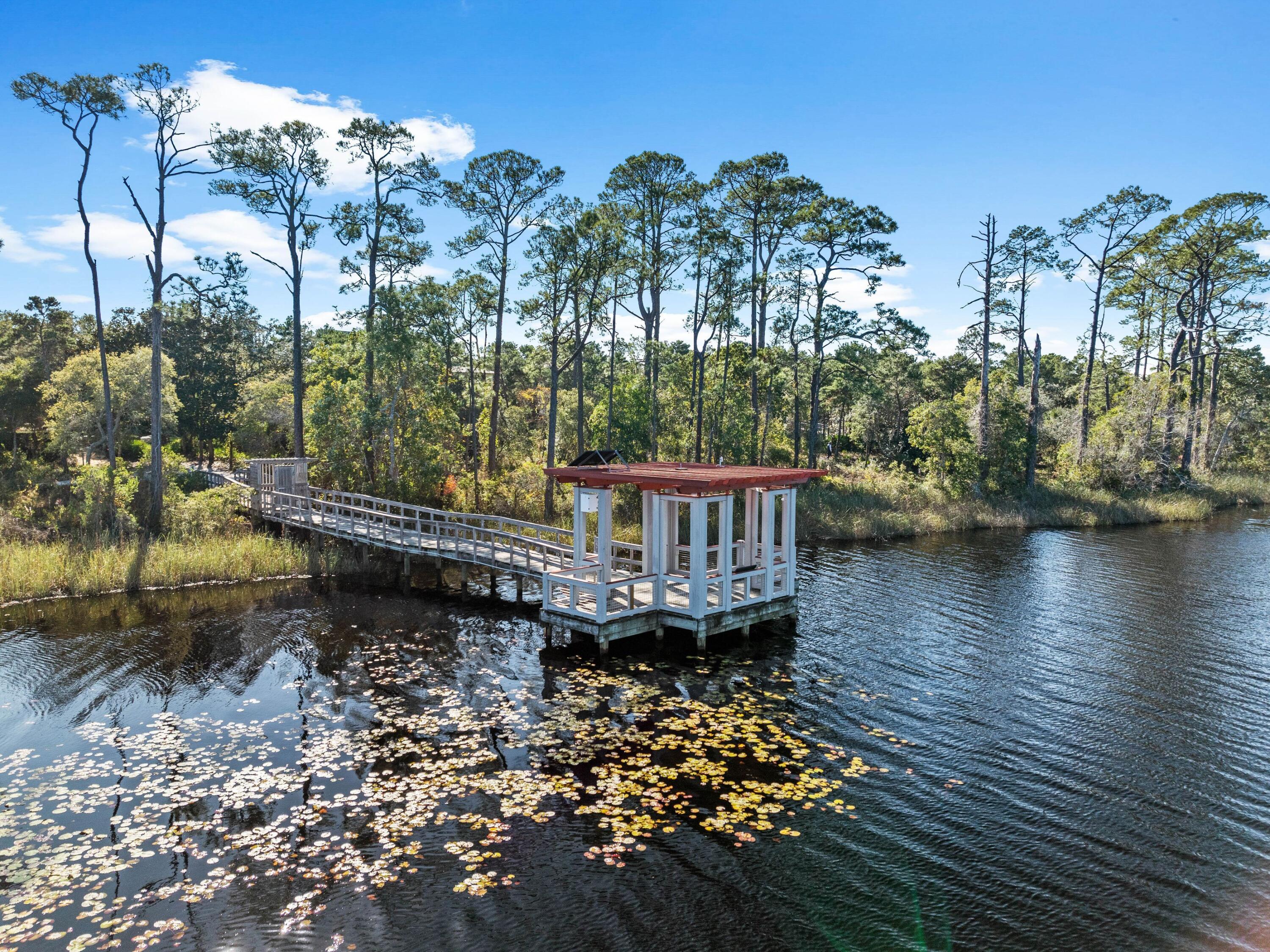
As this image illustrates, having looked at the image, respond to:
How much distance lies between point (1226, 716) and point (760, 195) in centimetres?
2585

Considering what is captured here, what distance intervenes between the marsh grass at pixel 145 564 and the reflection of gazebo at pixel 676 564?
1000 centimetres

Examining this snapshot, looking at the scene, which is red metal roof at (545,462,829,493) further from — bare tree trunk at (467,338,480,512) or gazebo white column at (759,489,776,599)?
bare tree trunk at (467,338,480,512)

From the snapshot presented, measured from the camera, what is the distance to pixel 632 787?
9602 millimetres

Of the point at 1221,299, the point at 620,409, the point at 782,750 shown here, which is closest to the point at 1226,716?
the point at 782,750

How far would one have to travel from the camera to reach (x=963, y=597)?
20250mm

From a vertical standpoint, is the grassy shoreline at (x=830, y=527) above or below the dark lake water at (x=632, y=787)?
above

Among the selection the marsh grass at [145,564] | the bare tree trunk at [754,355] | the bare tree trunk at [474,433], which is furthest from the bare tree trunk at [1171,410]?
the marsh grass at [145,564]

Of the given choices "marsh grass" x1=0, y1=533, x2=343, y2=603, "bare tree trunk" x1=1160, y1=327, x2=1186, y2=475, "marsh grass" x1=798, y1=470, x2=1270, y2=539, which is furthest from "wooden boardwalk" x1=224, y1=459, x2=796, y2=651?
"bare tree trunk" x1=1160, y1=327, x2=1186, y2=475

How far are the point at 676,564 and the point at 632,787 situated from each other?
7446 mm

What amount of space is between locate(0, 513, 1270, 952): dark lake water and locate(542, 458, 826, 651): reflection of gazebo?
0.79m

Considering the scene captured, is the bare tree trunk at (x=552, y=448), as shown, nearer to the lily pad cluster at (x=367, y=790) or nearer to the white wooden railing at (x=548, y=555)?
the white wooden railing at (x=548, y=555)

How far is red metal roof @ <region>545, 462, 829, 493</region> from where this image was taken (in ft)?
47.0

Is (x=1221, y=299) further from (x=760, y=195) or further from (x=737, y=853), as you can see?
(x=737, y=853)

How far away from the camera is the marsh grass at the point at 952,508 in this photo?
101 ft
